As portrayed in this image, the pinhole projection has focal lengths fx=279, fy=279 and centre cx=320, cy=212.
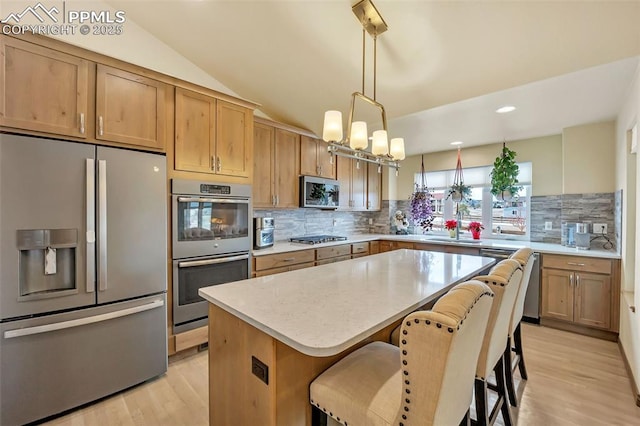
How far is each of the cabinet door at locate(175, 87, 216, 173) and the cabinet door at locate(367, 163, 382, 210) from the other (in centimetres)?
302

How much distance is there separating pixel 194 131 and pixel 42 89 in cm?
96

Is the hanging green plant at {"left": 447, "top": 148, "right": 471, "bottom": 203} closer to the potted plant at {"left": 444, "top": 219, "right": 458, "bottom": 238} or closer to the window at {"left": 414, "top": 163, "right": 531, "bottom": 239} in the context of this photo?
the window at {"left": 414, "top": 163, "right": 531, "bottom": 239}

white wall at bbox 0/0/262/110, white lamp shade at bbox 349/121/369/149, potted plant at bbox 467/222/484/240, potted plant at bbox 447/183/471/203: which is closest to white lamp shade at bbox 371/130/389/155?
white lamp shade at bbox 349/121/369/149

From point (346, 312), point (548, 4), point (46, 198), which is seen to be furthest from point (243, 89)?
point (346, 312)

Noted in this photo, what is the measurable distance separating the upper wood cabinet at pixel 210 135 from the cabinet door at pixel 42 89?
64 centimetres

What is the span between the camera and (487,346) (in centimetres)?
137

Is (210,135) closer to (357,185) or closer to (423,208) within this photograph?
(357,185)

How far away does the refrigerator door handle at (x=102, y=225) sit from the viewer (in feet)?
6.14

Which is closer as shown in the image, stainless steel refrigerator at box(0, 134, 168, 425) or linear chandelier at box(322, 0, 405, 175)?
stainless steel refrigerator at box(0, 134, 168, 425)

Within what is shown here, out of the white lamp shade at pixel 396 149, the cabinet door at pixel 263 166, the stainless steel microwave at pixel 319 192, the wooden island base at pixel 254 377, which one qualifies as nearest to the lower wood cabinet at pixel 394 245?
the stainless steel microwave at pixel 319 192

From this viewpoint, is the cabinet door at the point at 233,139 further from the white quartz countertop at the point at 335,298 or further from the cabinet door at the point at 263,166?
the white quartz countertop at the point at 335,298

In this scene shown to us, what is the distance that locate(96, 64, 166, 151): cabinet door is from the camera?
197 centimetres

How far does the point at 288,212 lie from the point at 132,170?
7.16 feet

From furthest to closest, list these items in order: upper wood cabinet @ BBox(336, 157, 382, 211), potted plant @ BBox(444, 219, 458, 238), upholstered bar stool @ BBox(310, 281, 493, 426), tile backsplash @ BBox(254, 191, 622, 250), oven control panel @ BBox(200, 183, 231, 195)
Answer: upper wood cabinet @ BBox(336, 157, 382, 211)
potted plant @ BBox(444, 219, 458, 238)
tile backsplash @ BBox(254, 191, 622, 250)
oven control panel @ BBox(200, 183, 231, 195)
upholstered bar stool @ BBox(310, 281, 493, 426)
